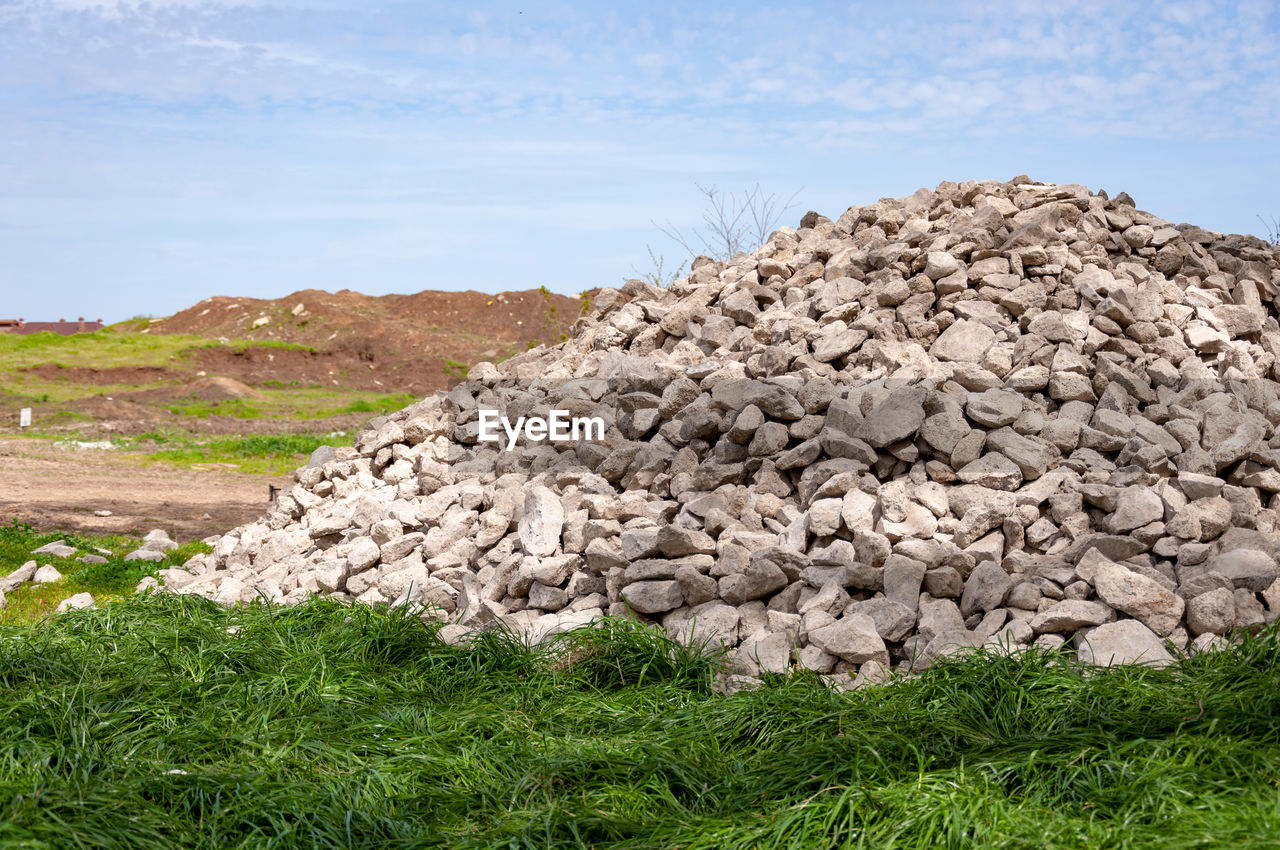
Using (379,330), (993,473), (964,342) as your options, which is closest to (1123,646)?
(993,473)

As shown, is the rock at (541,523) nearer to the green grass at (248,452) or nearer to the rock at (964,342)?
the rock at (964,342)

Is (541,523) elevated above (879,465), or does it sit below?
below

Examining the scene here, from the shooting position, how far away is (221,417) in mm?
25375

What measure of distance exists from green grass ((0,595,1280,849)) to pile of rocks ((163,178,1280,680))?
563 millimetres

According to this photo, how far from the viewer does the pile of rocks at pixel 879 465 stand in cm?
535

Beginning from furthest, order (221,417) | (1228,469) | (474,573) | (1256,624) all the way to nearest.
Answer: (221,417) → (474,573) → (1228,469) → (1256,624)

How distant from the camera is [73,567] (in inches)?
376

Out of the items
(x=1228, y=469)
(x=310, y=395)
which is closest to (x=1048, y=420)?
(x=1228, y=469)

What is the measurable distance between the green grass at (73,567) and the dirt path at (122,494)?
775 mm

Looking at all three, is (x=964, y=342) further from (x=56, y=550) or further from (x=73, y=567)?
(x=56, y=550)

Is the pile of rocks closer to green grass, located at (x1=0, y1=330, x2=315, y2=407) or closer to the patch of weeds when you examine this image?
the patch of weeds

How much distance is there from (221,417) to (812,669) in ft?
76.5

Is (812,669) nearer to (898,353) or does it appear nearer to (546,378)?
(898,353)

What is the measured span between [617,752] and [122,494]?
40.8 ft
